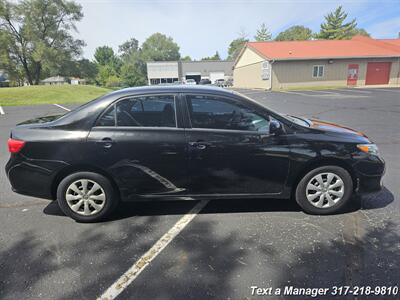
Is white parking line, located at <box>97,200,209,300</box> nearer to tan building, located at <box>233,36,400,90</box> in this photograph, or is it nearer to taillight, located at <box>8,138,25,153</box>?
taillight, located at <box>8,138,25,153</box>

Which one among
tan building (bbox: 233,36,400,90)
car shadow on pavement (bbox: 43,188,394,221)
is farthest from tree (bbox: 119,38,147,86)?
car shadow on pavement (bbox: 43,188,394,221)

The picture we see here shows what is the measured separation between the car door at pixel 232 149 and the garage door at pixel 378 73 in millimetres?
33734

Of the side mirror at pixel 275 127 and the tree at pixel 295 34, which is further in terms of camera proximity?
the tree at pixel 295 34

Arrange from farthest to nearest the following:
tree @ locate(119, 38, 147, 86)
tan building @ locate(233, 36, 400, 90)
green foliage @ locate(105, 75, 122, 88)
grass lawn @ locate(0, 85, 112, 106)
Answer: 1. tree @ locate(119, 38, 147, 86)
2. green foliage @ locate(105, 75, 122, 88)
3. tan building @ locate(233, 36, 400, 90)
4. grass lawn @ locate(0, 85, 112, 106)

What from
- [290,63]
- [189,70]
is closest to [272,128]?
[290,63]

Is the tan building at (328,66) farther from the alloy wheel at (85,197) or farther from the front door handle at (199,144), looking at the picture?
the alloy wheel at (85,197)

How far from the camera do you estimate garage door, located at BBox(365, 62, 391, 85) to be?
30.3 metres

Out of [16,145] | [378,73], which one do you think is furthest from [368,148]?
[378,73]

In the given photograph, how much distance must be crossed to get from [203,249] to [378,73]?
3571 cm

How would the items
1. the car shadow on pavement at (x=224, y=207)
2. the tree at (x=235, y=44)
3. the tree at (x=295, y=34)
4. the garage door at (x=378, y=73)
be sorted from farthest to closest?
the tree at (x=235, y=44), the tree at (x=295, y=34), the garage door at (x=378, y=73), the car shadow on pavement at (x=224, y=207)

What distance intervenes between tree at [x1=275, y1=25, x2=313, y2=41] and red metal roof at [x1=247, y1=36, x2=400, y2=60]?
4474 cm

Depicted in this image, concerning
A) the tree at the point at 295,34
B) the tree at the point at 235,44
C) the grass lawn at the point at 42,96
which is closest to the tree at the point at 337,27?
the tree at the point at 295,34

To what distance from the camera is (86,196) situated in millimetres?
3260

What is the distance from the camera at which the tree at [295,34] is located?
76.5m
